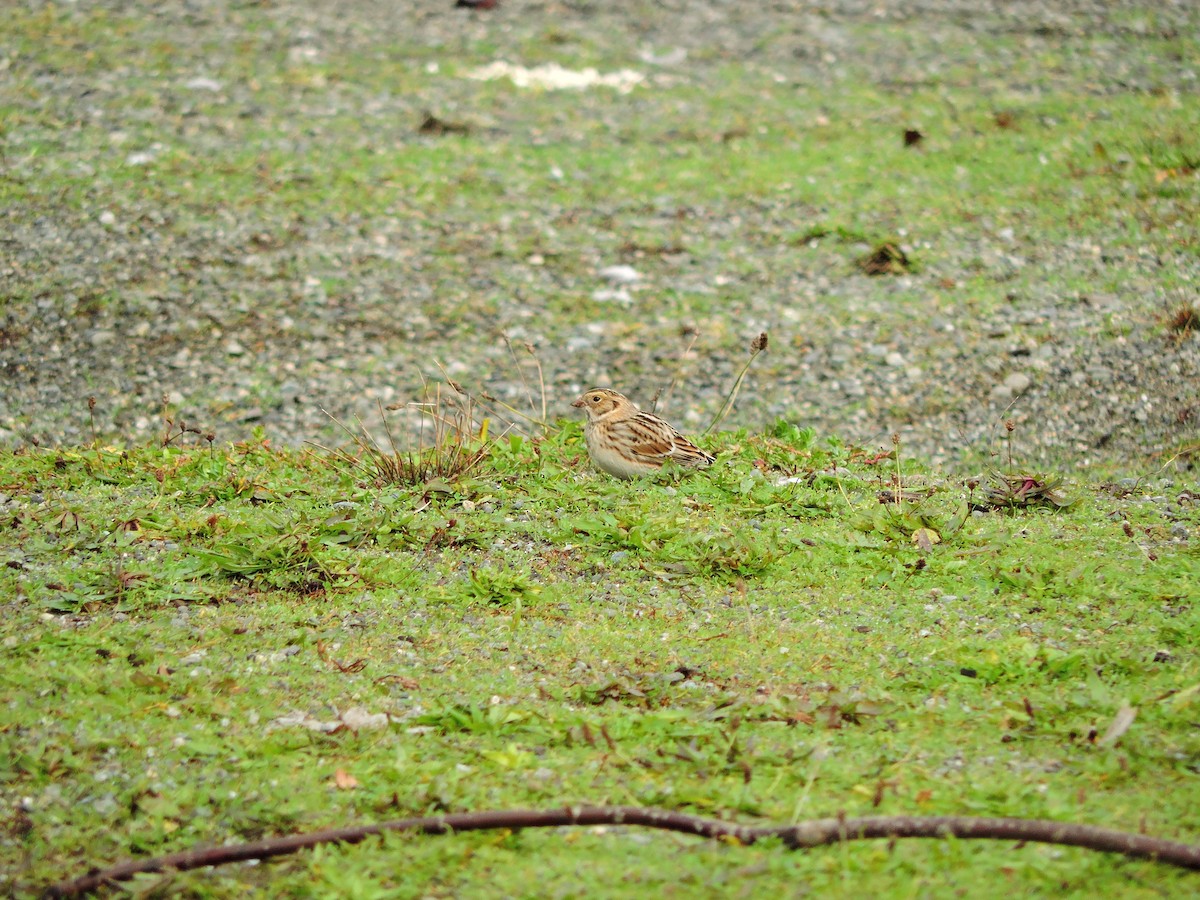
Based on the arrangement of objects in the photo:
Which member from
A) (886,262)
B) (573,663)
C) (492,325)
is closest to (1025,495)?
(573,663)

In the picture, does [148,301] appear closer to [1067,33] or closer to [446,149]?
[446,149]

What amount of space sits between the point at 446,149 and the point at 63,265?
4265 mm

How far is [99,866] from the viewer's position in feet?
13.7

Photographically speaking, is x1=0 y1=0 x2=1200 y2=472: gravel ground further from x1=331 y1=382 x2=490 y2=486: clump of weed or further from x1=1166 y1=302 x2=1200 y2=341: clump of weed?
x1=331 y1=382 x2=490 y2=486: clump of weed

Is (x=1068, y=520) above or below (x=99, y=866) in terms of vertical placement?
below

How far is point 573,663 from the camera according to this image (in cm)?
565

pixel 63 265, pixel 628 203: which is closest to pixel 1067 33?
pixel 628 203

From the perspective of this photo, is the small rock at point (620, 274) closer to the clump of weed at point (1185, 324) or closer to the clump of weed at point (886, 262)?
the clump of weed at point (886, 262)

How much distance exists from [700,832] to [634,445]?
374cm

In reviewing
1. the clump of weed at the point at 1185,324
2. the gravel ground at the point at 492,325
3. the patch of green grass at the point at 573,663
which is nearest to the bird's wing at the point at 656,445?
the patch of green grass at the point at 573,663

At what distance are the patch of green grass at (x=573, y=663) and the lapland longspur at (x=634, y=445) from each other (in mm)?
202

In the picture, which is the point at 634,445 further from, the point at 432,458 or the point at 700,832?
the point at 700,832

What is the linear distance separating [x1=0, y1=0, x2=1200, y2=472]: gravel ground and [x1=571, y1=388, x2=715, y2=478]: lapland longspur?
1655 millimetres

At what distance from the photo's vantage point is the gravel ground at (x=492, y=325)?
943 cm
